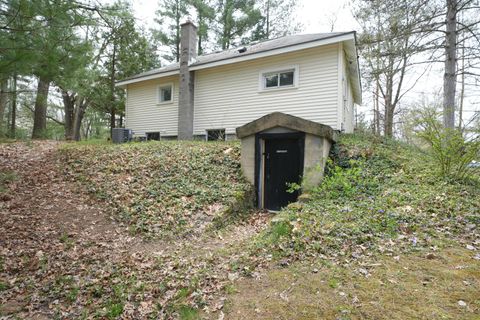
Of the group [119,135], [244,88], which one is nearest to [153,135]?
[119,135]

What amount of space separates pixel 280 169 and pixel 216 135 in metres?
5.39

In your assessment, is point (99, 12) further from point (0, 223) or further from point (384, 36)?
point (384, 36)

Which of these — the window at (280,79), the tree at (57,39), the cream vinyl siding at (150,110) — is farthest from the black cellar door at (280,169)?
the cream vinyl siding at (150,110)

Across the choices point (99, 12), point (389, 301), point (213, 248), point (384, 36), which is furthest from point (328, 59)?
point (389, 301)

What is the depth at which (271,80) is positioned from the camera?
10.3 metres

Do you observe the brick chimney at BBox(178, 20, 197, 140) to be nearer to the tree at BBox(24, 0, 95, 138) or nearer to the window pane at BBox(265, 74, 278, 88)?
the window pane at BBox(265, 74, 278, 88)

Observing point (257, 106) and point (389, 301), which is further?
point (257, 106)

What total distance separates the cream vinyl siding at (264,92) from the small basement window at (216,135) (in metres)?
0.23

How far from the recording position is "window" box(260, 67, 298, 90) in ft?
31.9

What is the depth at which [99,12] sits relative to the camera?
5.54m

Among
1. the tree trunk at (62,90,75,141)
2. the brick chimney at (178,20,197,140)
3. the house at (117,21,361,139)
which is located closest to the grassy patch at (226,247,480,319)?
the house at (117,21,361,139)

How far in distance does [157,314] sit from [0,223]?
13.6 feet

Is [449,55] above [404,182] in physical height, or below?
above

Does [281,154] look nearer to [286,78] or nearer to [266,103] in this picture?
[266,103]
